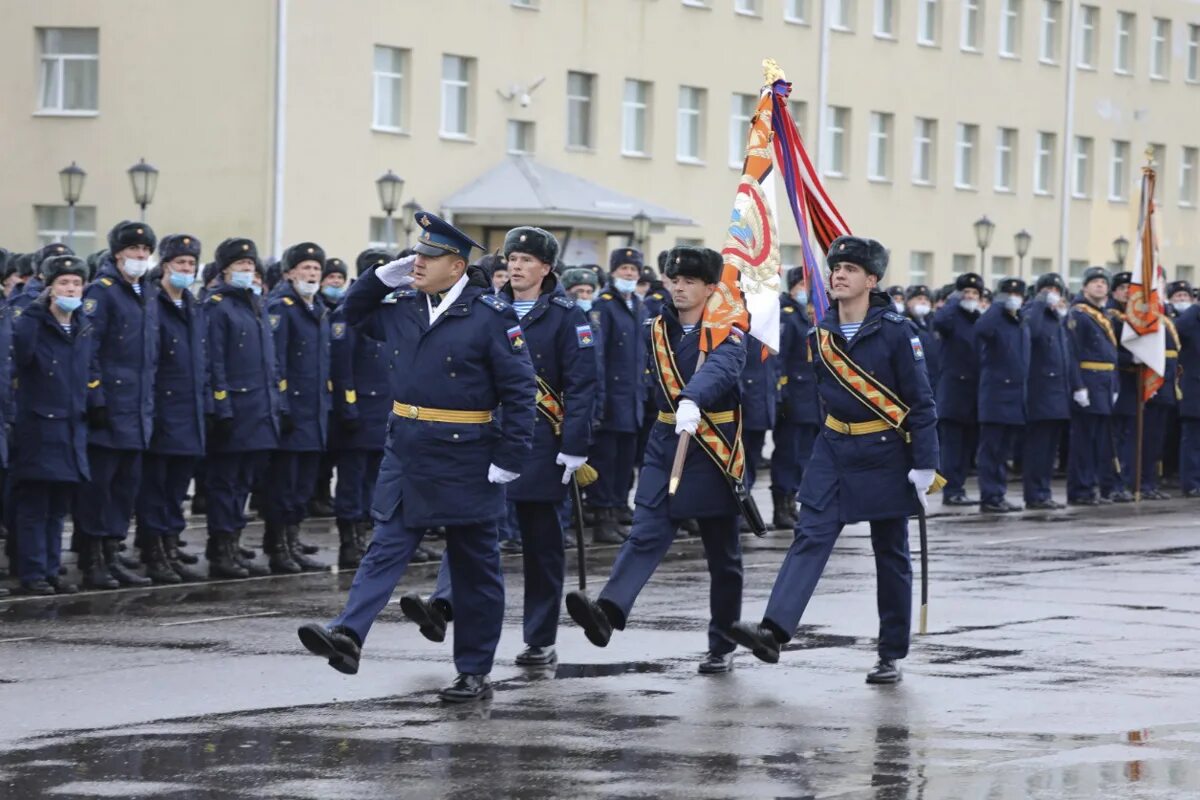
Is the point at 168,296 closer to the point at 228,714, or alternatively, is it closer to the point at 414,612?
the point at 414,612

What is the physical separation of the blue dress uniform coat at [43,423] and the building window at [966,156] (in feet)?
142

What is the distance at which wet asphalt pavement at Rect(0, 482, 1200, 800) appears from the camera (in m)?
8.30

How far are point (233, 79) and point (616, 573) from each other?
29.4 m

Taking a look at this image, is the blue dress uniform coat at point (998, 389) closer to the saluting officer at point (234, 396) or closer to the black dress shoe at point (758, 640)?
the saluting officer at point (234, 396)

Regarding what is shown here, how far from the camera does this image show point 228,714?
9.66 meters

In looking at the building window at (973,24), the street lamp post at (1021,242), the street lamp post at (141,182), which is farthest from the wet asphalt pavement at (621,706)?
the building window at (973,24)

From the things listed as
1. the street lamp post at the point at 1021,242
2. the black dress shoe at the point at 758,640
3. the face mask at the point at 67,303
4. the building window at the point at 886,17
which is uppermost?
the building window at the point at 886,17

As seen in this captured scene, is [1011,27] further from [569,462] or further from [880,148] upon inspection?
[569,462]

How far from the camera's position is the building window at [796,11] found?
49.8 metres

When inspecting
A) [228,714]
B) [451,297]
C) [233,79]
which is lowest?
[228,714]

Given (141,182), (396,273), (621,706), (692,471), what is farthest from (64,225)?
(621,706)

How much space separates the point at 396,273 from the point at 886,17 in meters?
44.0

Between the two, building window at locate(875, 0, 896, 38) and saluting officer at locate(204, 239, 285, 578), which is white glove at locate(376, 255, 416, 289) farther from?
building window at locate(875, 0, 896, 38)

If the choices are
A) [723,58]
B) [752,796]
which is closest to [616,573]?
[752,796]
